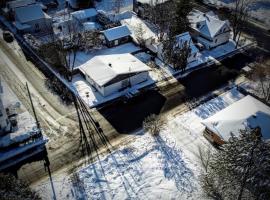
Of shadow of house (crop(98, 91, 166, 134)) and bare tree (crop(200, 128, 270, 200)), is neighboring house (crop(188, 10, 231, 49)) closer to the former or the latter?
shadow of house (crop(98, 91, 166, 134))

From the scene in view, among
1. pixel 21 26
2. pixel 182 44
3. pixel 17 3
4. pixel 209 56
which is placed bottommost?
pixel 209 56

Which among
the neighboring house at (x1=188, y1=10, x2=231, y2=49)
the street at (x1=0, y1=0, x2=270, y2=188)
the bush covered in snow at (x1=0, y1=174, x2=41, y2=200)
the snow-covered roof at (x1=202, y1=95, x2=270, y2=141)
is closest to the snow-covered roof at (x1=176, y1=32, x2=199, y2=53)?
the street at (x1=0, y1=0, x2=270, y2=188)

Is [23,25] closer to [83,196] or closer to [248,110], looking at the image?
[83,196]

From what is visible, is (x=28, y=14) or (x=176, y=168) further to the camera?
(x=28, y=14)

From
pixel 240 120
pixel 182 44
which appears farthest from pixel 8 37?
pixel 240 120

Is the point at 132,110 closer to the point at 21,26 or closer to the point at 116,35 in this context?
the point at 116,35

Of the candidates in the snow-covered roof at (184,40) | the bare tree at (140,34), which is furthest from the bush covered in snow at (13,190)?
the bare tree at (140,34)
